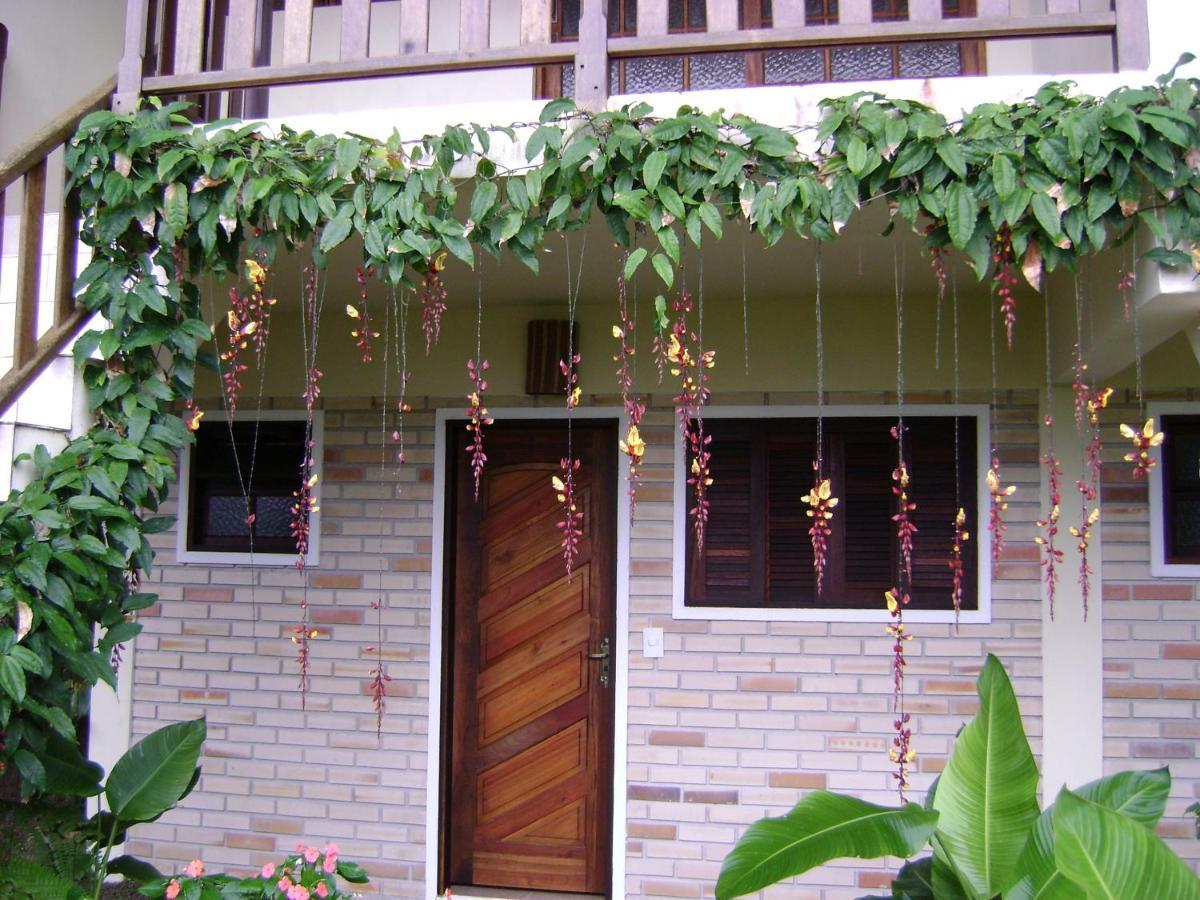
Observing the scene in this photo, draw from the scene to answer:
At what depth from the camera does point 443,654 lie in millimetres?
4535

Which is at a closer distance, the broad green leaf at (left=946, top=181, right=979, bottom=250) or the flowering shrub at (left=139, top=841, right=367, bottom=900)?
the broad green leaf at (left=946, top=181, right=979, bottom=250)

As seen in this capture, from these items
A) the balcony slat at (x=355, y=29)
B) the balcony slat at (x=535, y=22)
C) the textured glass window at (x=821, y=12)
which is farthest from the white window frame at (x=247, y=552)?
the textured glass window at (x=821, y=12)

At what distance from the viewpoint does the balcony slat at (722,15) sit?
3.06 m

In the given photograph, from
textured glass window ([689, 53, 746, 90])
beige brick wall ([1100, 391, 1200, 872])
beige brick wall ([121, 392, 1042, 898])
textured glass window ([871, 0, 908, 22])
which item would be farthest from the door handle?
→ textured glass window ([871, 0, 908, 22])

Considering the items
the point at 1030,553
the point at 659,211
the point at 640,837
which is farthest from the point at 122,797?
the point at 1030,553

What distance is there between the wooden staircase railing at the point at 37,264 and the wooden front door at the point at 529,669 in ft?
5.78

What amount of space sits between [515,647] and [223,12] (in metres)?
2.87

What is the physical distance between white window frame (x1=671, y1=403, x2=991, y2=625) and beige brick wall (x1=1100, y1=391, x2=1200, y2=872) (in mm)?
472

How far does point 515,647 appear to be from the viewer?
4.57 metres

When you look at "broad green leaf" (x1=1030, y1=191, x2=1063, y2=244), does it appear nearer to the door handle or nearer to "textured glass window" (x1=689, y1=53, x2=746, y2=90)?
"textured glass window" (x1=689, y1=53, x2=746, y2=90)

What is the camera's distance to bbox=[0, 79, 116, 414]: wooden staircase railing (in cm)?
312

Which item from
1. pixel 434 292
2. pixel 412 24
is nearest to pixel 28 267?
pixel 434 292

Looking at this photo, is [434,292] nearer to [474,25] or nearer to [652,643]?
[474,25]

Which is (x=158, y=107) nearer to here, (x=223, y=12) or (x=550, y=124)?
(x=223, y=12)
